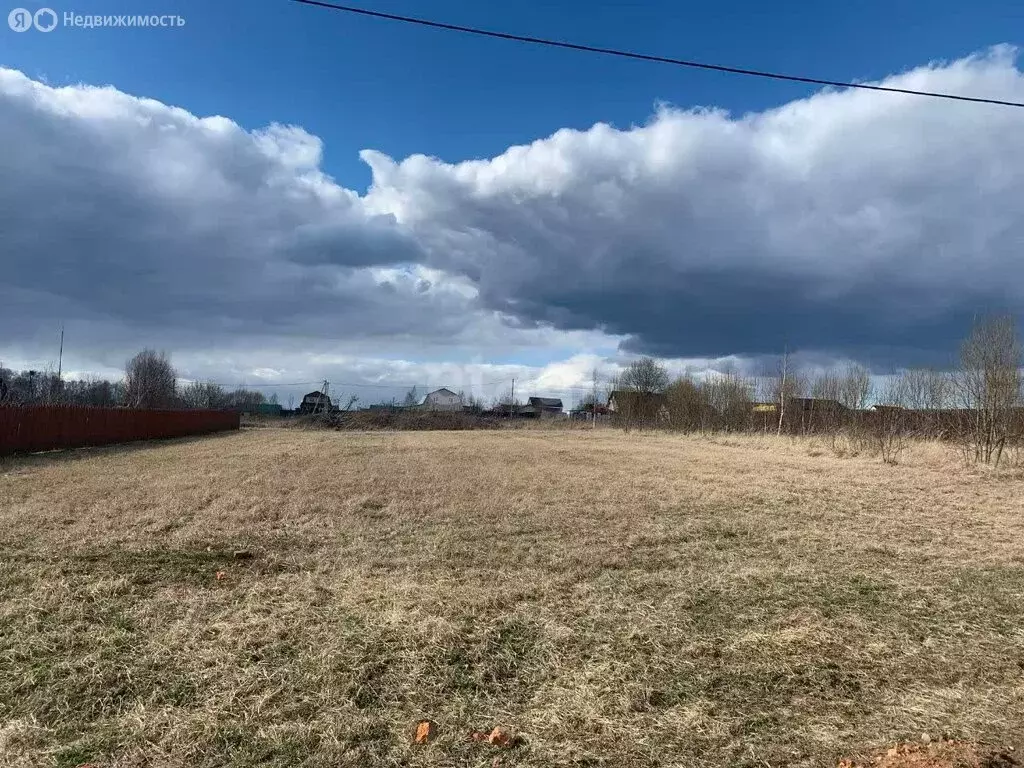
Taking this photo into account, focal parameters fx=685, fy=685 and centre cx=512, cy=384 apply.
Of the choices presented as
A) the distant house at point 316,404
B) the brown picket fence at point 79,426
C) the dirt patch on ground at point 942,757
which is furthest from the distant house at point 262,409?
the dirt patch on ground at point 942,757

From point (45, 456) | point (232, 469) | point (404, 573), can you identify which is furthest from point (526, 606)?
point (45, 456)

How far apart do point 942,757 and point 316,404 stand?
74.5m

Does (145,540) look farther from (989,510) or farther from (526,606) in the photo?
(989,510)

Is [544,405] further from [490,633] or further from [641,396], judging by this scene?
[490,633]

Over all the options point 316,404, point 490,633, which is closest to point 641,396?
point 316,404

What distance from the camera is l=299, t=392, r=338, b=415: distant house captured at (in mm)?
67506

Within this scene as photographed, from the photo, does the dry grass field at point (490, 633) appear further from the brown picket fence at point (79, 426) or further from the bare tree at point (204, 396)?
the bare tree at point (204, 396)

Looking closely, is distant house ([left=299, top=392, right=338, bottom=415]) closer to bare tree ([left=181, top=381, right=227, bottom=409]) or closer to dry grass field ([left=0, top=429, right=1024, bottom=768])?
bare tree ([left=181, top=381, right=227, bottom=409])

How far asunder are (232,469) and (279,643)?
13.8 metres

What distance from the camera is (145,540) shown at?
835 cm

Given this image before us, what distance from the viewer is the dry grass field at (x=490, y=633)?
3662 mm

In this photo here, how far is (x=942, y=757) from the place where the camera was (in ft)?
10.9

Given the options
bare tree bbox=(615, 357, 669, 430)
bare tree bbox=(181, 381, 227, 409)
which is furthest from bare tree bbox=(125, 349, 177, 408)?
bare tree bbox=(615, 357, 669, 430)

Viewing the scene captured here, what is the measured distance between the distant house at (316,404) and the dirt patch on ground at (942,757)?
2525 inches
